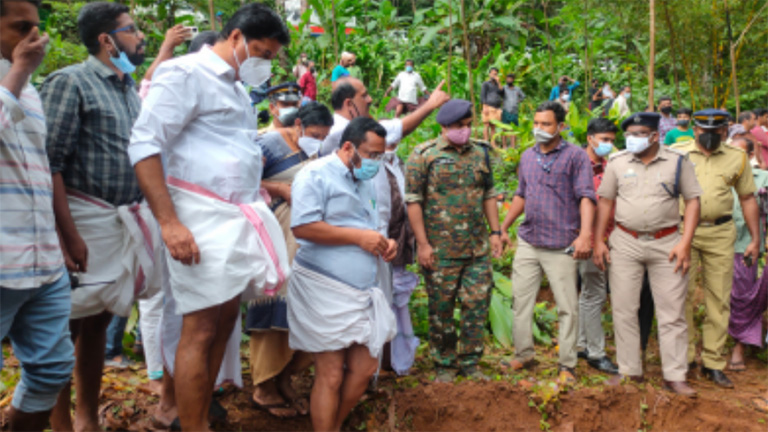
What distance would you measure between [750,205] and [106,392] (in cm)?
473

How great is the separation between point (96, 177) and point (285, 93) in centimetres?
196

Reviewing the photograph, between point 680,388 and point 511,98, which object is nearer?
point 680,388

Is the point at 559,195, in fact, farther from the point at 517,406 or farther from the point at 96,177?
the point at 96,177

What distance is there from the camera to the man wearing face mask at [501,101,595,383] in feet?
15.5

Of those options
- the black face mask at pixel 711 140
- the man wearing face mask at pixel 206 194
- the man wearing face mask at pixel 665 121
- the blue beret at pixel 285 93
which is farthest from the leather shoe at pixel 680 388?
the man wearing face mask at pixel 665 121

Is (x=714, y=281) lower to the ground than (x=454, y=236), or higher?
Answer: lower

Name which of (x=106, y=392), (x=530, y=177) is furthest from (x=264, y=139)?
(x=530, y=177)

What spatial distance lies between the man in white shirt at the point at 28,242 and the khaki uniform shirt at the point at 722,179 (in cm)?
448

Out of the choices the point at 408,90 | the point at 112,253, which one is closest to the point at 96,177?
the point at 112,253

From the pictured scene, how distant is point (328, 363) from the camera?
3258mm

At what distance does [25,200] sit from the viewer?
7.26 feet

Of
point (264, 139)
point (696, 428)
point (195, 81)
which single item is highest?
point (195, 81)

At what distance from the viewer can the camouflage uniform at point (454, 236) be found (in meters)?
4.55

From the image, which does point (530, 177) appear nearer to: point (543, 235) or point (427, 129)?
point (543, 235)
